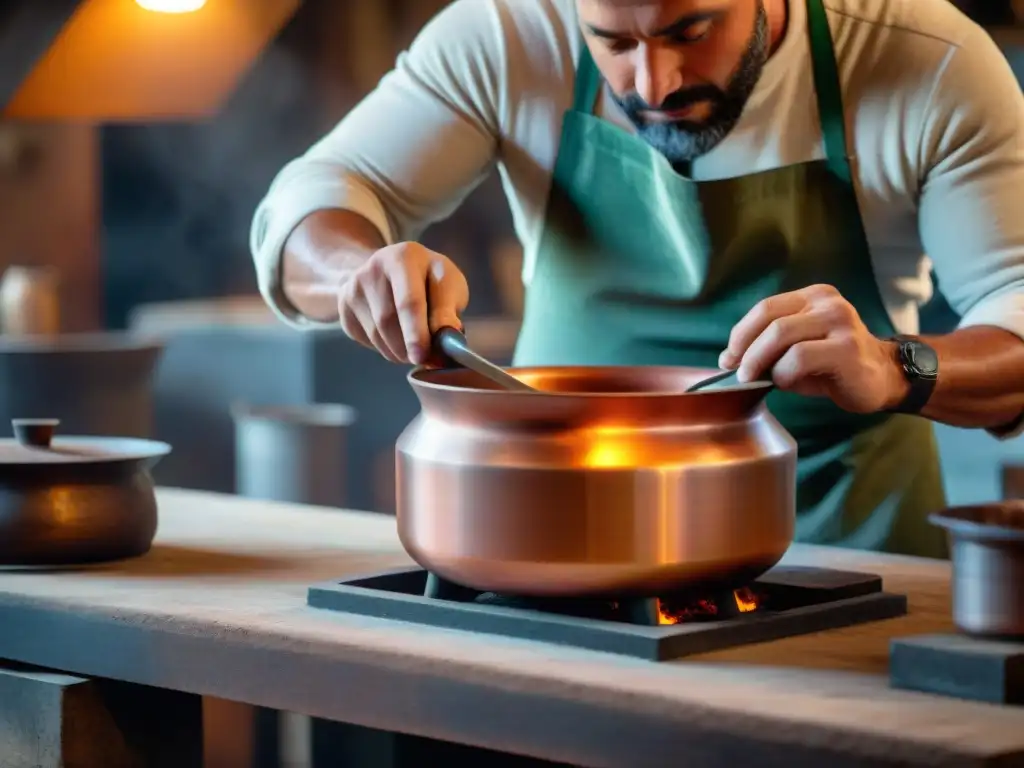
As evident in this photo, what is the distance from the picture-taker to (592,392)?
5.13 ft

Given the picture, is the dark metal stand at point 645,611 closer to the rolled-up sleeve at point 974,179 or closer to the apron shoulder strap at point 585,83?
the rolled-up sleeve at point 974,179

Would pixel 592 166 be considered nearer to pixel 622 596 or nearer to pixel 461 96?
pixel 461 96

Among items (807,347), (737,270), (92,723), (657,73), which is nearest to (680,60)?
(657,73)

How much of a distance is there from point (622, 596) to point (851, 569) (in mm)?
457

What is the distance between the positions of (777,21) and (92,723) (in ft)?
4.07

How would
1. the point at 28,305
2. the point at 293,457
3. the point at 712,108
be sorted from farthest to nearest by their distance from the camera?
the point at 28,305 < the point at 293,457 < the point at 712,108

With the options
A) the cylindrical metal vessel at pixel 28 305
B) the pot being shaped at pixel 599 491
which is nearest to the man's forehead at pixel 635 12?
the pot being shaped at pixel 599 491

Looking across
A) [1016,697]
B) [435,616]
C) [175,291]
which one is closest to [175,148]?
[175,291]

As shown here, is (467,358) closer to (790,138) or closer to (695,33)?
(695,33)

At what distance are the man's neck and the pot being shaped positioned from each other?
86 cm

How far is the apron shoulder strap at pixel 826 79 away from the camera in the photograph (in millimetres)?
2131

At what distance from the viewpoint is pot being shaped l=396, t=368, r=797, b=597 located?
53.3 inches

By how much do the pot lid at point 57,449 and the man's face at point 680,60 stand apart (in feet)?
Result: 2.27

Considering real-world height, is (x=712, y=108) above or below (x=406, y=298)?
above
